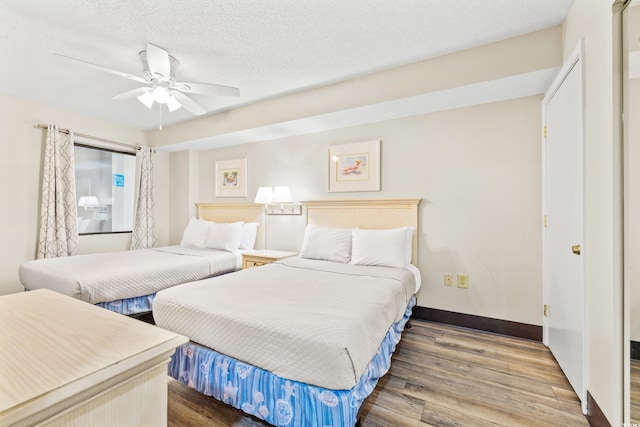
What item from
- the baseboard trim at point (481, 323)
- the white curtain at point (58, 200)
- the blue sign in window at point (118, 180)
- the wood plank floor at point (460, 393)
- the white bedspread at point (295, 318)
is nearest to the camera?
the white bedspread at point (295, 318)

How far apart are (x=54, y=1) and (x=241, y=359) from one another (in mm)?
2517

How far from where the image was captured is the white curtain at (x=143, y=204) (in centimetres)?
436

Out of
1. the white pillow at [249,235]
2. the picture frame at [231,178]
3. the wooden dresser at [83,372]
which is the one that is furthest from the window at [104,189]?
the wooden dresser at [83,372]

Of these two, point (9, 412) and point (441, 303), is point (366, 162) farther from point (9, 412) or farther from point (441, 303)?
point (9, 412)

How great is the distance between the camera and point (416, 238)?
295 centimetres

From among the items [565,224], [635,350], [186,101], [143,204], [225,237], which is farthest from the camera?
[143,204]

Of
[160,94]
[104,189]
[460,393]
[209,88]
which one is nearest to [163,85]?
[160,94]

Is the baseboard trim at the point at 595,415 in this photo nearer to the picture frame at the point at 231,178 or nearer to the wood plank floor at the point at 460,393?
the wood plank floor at the point at 460,393

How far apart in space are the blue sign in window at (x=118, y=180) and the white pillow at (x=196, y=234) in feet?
4.11

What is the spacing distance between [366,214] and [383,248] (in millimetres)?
628

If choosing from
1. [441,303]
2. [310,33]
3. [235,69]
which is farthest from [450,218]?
[235,69]

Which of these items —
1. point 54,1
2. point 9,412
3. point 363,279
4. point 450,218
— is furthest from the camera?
point 450,218

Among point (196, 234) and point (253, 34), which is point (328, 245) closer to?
point (253, 34)

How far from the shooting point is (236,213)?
426cm
